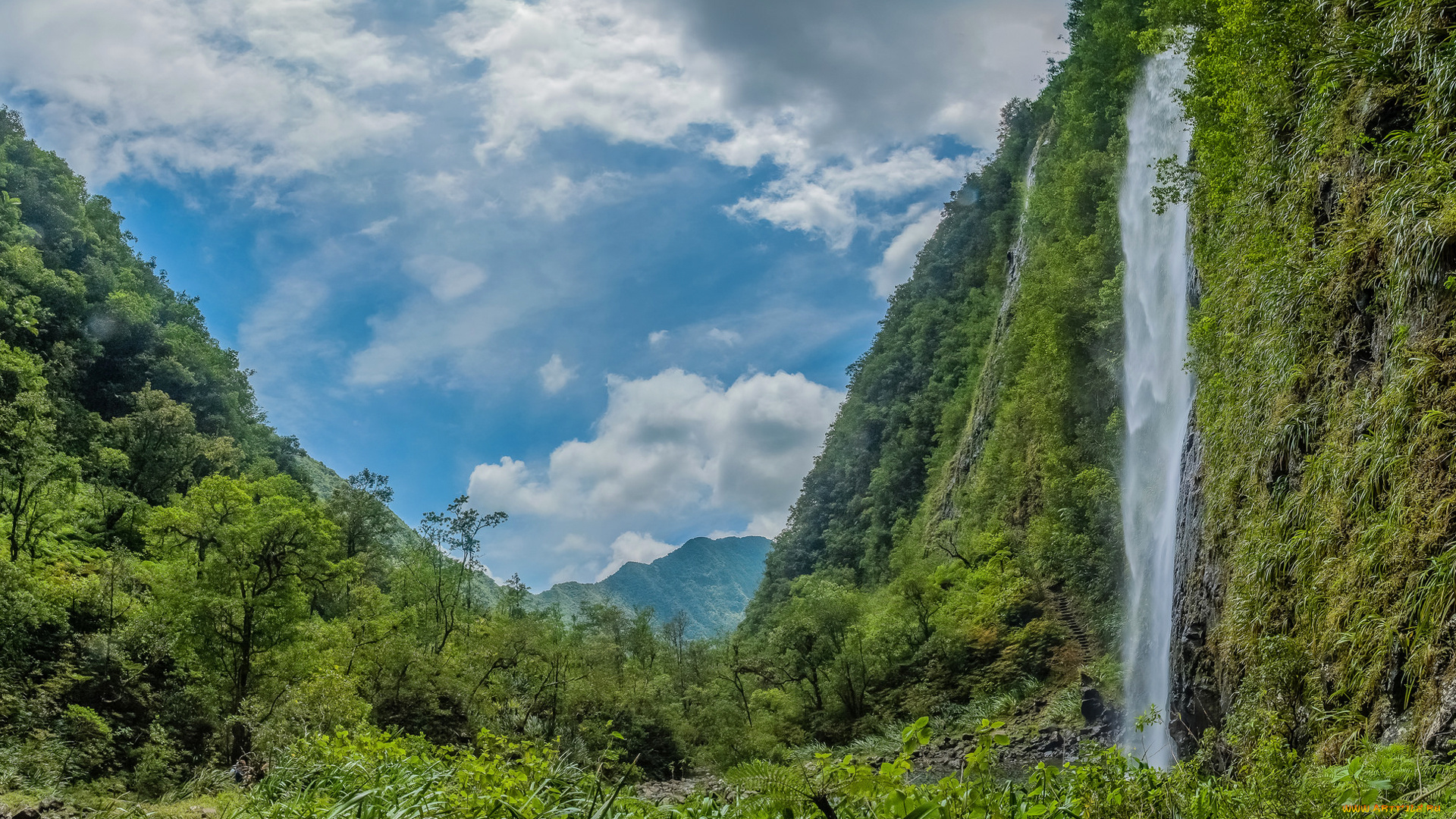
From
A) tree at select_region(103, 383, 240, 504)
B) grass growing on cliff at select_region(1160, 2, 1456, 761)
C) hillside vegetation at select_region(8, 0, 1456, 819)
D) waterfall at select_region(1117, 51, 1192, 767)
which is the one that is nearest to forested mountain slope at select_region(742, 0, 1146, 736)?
hillside vegetation at select_region(8, 0, 1456, 819)

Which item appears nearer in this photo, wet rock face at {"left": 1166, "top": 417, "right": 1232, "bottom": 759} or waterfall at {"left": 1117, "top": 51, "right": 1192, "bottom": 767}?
wet rock face at {"left": 1166, "top": 417, "right": 1232, "bottom": 759}

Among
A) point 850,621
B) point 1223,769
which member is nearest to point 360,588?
point 850,621

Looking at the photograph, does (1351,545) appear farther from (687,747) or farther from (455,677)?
(687,747)

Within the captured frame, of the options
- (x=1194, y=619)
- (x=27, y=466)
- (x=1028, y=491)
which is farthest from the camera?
(x=1028, y=491)

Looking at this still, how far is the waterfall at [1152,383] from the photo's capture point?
16250 mm

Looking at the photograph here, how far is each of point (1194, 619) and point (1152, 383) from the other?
10.9 m

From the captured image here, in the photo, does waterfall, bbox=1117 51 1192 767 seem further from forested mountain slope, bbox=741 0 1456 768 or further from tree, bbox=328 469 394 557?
tree, bbox=328 469 394 557

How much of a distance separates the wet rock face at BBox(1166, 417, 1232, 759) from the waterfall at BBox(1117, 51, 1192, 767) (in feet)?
9.03

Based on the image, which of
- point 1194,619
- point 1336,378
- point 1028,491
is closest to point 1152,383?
point 1194,619

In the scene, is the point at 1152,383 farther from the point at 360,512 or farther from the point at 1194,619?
the point at 360,512

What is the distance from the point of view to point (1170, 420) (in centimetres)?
1834

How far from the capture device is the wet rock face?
9438mm

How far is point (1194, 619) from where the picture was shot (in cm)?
1043

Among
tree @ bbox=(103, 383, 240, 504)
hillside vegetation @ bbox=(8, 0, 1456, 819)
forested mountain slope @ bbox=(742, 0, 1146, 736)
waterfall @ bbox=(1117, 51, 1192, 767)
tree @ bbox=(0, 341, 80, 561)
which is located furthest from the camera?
tree @ bbox=(103, 383, 240, 504)
